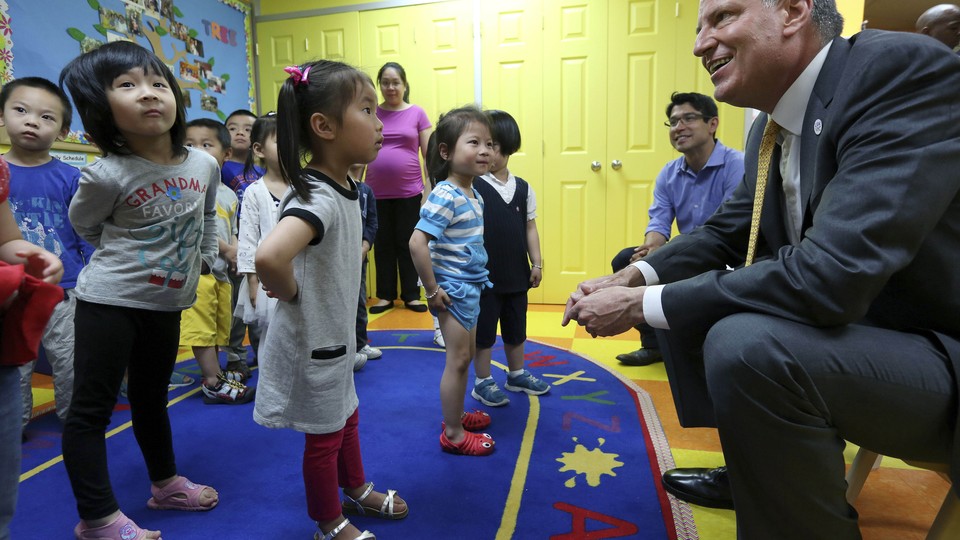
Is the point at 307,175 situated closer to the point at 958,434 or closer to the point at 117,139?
the point at 117,139

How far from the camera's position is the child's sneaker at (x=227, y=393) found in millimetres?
2254

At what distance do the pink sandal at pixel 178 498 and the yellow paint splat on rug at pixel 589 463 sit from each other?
3.30ft

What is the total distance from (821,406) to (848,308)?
0.54 feet

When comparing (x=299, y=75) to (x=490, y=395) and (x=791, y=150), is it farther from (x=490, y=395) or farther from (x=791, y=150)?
(x=490, y=395)

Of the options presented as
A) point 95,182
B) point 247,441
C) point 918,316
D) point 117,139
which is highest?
point 117,139

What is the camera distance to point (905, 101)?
917 millimetres

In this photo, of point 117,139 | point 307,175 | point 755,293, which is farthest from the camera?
point 117,139

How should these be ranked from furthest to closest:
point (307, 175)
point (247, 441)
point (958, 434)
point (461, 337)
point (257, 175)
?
point (257, 175)
point (247, 441)
point (461, 337)
point (307, 175)
point (958, 434)

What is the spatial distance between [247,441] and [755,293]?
5.51ft

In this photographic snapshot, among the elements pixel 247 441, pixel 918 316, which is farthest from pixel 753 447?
pixel 247 441

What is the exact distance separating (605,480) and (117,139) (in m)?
1.57

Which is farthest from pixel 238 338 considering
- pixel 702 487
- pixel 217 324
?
pixel 702 487

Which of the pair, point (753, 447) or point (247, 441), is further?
point (247, 441)

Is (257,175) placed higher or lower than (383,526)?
higher
